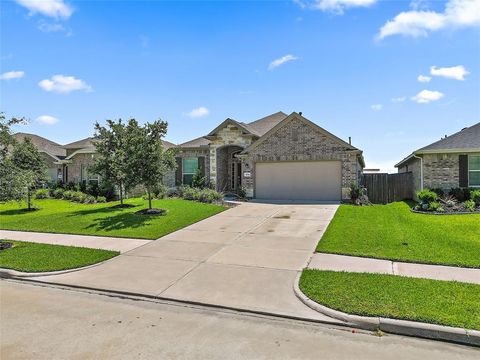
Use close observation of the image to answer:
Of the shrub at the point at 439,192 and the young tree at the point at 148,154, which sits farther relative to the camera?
the shrub at the point at 439,192

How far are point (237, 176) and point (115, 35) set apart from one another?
45.9 feet

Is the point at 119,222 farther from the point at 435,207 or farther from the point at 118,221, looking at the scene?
the point at 435,207

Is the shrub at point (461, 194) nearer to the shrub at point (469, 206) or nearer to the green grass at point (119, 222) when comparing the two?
the shrub at point (469, 206)

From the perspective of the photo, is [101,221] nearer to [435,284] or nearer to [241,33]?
[241,33]

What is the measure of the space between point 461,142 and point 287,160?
9.04m

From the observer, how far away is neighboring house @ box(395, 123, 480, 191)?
16781 millimetres

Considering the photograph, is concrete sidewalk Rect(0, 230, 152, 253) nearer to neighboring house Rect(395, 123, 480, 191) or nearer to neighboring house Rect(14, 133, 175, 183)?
neighboring house Rect(14, 133, 175, 183)

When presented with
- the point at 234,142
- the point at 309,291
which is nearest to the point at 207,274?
the point at 309,291

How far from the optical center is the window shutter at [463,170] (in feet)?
55.1

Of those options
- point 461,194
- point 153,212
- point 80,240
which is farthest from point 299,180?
point 80,240

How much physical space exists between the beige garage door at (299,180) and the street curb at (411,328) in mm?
15043

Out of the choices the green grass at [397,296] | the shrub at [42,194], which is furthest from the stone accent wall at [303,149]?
the shrub at [42,194]

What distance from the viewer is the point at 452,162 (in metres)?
17.1

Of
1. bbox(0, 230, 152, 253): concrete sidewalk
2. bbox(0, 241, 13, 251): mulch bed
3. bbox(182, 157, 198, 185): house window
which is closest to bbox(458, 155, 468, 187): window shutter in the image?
bbox(0, 230, 152, 253): concrete sidewalk
